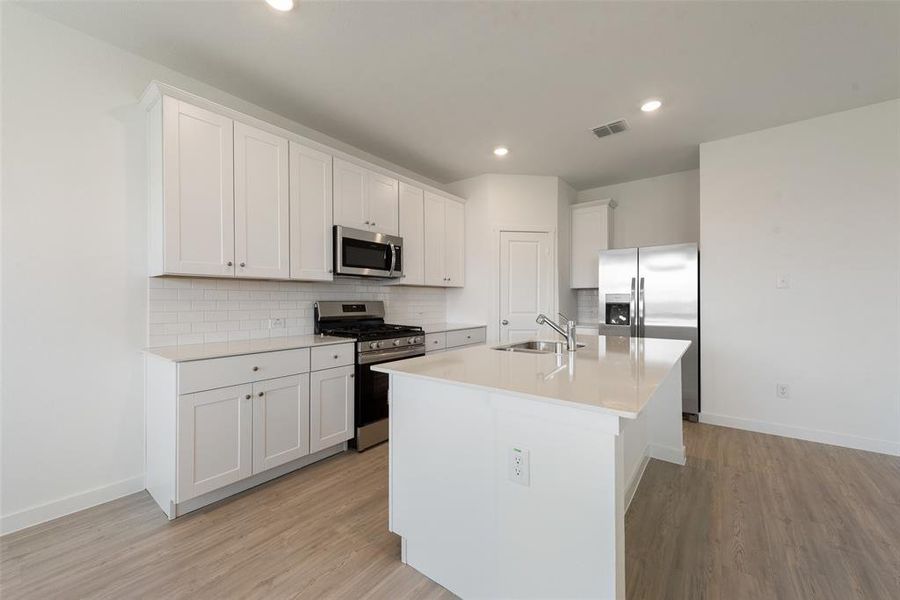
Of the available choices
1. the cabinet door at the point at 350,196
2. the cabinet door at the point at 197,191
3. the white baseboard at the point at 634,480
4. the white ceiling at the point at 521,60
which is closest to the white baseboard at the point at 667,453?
the white baseboard at the point at 634,480

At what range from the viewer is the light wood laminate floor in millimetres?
1516

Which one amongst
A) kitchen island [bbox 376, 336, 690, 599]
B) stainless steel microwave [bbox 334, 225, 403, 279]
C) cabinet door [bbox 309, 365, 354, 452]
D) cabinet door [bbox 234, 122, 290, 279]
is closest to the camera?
kitchen island [bbox 376, 336, 690, 599]

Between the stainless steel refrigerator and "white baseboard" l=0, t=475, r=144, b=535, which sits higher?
the stainless steel refrigerator

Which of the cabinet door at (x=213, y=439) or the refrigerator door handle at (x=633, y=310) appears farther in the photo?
the refrigerator door handle at (x=633, y=310)

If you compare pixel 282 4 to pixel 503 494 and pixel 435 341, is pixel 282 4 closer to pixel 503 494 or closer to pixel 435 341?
pixel 503 494

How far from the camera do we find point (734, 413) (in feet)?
11.3

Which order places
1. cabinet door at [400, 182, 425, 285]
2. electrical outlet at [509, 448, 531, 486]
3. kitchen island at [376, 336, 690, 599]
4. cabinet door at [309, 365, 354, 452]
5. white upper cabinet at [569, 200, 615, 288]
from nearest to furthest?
kitchen island at [376, 336, 690, 599] → electrical outlet at [509, 448, 531, 486] → cabinet door at [309, 365, 354, 452] → cabinet door at [400, 182, 425, 285] → white upper cabinet at [569, 200, 615, 288]

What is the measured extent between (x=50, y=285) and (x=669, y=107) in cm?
422

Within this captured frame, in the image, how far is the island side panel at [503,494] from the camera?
113cm

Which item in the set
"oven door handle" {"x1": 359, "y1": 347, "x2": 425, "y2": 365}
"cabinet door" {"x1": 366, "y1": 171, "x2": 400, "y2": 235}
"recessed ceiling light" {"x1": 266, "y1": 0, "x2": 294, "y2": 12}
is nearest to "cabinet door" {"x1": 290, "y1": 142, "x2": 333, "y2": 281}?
"cabinet door" {"x1": 366, "y1": 171, "x2": 400, "y2": 235}

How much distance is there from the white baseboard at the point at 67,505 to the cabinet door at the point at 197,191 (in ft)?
4.29

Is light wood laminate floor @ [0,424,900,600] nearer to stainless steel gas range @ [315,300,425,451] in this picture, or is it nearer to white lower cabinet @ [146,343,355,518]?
white lower cabinet @ [146,343,355,518]

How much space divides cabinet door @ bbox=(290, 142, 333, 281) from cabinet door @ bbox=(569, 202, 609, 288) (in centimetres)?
317

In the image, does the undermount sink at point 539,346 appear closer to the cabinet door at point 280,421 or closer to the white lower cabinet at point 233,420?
the white lower cabinet at point 233,420
